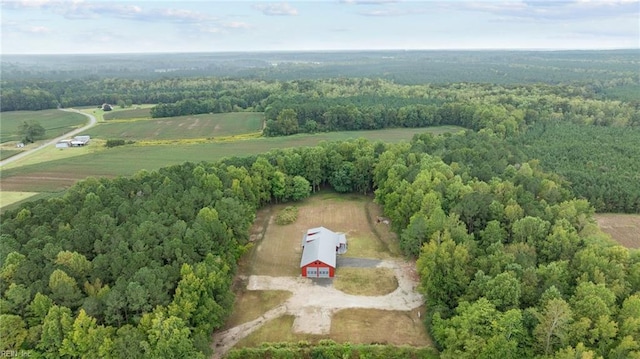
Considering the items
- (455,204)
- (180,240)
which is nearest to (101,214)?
(180,240)

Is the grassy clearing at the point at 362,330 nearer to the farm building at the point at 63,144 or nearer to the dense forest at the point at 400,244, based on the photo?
the dense forest at the point at 400,244

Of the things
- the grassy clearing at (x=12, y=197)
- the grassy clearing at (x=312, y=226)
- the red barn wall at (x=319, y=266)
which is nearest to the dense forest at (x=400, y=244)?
the grassy clearing at (x=312, y=226)

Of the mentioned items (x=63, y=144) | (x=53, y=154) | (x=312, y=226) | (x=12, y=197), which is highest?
(x=63, y=144)

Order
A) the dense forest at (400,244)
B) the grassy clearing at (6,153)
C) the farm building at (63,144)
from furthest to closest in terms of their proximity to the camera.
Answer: the farm building at (63,144), the grassy clearing at (6,153), the dense forest at (400,244)

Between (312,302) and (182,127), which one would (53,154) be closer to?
(182,127)

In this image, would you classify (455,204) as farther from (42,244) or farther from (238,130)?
(238,130)

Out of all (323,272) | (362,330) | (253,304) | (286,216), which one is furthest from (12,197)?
(362,330)
